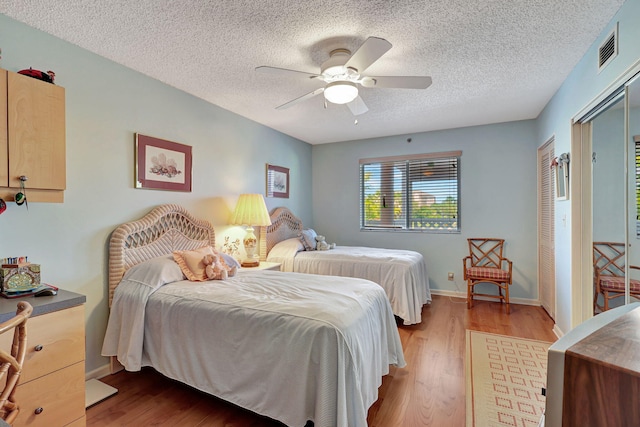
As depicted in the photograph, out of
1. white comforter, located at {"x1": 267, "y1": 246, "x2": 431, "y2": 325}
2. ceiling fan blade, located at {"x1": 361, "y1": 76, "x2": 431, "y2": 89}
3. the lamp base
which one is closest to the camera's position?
ceiling fan blade, located at {"x1": 361, "y1": 76, "x2": 431, "y2": 89}

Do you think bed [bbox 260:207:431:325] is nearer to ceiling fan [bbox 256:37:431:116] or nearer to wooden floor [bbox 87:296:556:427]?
wooden floor [bbox 87:296:556:427]

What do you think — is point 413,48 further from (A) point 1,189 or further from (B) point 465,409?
(A) point 1,189

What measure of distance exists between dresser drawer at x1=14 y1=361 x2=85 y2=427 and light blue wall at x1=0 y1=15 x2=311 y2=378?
34.7 inches

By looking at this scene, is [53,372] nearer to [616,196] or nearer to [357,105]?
[357,105]

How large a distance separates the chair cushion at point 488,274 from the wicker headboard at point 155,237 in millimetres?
3210

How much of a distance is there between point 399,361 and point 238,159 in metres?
2.83

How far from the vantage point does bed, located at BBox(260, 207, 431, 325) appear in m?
3.37

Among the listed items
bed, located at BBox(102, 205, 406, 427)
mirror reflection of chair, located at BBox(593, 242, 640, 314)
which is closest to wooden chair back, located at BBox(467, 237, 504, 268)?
mirror reflection of chair, located at BBox(593, 242, 640, 314)

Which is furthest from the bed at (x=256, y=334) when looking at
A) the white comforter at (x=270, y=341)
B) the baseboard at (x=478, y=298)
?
the baseboard at (x=478, y=298)

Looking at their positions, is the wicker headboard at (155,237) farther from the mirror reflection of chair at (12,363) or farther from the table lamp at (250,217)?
the mirror reflection of chair at (12,363)

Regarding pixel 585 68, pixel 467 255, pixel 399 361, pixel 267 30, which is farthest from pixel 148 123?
pixel 467 255

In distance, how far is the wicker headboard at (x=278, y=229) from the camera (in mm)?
4102

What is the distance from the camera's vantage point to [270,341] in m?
1.72

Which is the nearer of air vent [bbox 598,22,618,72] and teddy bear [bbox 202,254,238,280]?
air vent [bbox 598,22,618,72]
